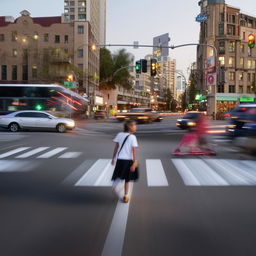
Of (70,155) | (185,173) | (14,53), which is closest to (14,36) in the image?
(14,53)

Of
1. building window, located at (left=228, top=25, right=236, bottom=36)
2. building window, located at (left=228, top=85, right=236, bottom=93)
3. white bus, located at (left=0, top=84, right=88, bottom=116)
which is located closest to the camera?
white bus, located at (left=0, top=84, right=88, bottom=116)

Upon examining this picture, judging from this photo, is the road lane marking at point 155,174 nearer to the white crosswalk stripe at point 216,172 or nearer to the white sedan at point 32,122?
the white crosswalk stripe at point 216,172

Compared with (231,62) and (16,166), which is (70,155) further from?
(231,62)

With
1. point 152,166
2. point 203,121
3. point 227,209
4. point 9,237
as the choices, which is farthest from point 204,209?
point 203,121

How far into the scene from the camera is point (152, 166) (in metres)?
10.2

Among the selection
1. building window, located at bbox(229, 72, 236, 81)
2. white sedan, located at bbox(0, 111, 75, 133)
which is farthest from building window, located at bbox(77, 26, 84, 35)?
white sedan, located at bbox(0, 111, 75, 133)

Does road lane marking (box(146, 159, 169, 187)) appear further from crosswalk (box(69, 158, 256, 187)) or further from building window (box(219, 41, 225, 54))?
building window (box(219, 41, 225, 54))

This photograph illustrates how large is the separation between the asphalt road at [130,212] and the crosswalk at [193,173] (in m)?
0.02

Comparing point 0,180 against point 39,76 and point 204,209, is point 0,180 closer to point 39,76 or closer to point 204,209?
point 204,209

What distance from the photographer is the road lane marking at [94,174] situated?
7664 mm

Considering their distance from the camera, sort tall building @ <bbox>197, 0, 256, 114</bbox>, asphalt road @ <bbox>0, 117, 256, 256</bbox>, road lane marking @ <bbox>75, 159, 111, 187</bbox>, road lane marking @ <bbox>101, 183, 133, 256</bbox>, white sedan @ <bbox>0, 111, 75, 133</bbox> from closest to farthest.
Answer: road lane marking @ <bbox>101, 183, 133, 256</bbox> → asphalt road @ <bbox>0, 117, 256, 256</bbox> → road lane marking @ <bbox>75, 159, 111, 187</bbox> → white sedan @ <bbox>0, 111, 75, 133</bbox> → tall building @ <bbox>197, 0, 256, 114</bbox>

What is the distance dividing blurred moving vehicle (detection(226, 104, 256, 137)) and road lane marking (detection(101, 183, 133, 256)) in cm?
822

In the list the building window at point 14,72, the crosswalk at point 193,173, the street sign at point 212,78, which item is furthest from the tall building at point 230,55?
the crosswalk at point 193,173

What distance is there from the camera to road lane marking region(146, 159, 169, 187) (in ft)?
25.4
